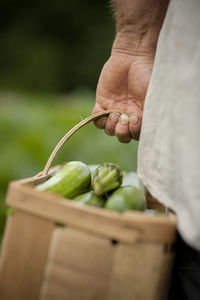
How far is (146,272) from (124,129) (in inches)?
26.2

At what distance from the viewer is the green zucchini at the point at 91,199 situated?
120 cm

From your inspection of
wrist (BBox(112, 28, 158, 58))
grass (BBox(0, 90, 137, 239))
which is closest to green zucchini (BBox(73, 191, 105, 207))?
wrist (BBox(112, 28, 158, 58))

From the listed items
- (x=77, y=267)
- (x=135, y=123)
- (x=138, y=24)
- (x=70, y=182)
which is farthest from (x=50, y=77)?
(x=77, y=267)

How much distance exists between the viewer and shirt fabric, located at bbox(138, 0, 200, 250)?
1.02 meters

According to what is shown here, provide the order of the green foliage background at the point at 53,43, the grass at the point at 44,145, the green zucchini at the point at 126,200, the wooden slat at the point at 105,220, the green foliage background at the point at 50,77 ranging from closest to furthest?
1. the wooden slat at the point at 105,220
2. the green zucchini at the point at 126,200
3. the grass at the point at 44,145
4. the green foliage background at the point at 50,77
5. the green foliage background at the point at 53,43

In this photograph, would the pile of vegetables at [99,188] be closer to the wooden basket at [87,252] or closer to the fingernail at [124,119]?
the wooden basket at [87,252]

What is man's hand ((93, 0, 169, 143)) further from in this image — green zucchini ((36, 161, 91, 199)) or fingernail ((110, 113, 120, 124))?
green zucchini ((36, 161, 91, 199))

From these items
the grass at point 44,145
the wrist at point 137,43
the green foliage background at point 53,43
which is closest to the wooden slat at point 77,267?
the wrist at point 137,43

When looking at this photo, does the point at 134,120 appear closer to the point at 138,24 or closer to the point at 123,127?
the point at 123,127

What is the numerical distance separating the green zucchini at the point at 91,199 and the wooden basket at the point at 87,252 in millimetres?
160

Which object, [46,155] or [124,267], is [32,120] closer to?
[46,155]

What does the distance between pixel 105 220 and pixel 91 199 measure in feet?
0.72

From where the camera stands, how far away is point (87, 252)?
1.03 metres

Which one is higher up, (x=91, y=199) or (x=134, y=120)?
(x=134, y=120)
